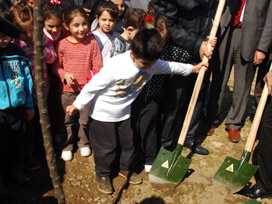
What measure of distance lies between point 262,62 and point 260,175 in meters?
1.64

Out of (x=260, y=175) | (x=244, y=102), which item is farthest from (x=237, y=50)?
(x=260, y=175)

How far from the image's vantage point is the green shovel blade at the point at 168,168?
A: 3021 millimetres

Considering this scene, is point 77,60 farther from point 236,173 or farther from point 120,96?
point 236,173

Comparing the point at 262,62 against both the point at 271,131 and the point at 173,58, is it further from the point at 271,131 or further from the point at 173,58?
the point at 173,58

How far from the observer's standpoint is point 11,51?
235cm

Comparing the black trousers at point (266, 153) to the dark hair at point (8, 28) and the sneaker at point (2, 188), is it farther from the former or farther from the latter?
the sneaker at point (2, 188)

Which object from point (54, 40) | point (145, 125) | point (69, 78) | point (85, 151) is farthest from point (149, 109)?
point (54, 40)

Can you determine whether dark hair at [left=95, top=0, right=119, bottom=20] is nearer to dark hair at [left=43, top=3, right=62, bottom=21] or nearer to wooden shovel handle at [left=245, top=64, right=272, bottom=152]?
dark hair at [left=43, top=3, right=62, bottom=21]

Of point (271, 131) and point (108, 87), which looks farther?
point (271, 131)

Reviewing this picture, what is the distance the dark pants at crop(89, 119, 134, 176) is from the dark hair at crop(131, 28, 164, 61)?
774 mm

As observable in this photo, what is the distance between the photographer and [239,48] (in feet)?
11.7

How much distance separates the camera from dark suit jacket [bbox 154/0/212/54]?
2752mm

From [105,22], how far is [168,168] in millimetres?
1791

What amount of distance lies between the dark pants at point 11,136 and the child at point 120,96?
1.96 feet
